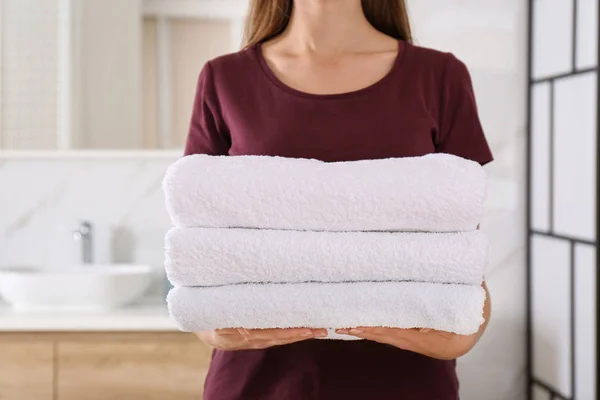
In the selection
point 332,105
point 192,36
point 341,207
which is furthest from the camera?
point 192,36

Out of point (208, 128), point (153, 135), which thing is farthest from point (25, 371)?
point (208, 128)

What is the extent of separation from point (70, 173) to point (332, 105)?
1.53 m

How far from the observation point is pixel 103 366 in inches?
69.1

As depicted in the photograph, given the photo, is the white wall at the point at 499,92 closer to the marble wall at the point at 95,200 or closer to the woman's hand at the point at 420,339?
the marble wall at the point at 95,200

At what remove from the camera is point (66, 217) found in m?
2.21

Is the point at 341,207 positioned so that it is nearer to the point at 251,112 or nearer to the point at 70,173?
the point at 251,112

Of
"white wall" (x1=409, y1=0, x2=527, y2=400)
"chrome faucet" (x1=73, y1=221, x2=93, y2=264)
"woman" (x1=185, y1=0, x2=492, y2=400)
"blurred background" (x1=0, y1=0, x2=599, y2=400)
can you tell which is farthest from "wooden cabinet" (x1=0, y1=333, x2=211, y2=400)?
"white wall" (x1=409, y1=0, x2=527, y2=400)

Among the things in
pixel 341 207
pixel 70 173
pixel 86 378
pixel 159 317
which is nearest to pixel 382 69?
pixel 341 207

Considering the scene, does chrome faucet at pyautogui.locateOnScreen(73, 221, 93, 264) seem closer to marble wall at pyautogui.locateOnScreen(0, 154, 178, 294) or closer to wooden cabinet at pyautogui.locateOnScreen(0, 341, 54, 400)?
marble wall at pyautogui.locateOnScreen(0, 154, 178, 294)

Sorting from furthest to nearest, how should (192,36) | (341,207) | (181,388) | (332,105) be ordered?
(192,36) < (181,388) < (332,105) < (341,207)

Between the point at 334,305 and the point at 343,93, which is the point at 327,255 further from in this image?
the point at 343,93

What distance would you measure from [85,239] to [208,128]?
1.26 metres

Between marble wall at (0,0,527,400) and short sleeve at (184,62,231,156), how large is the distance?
3.97 ft

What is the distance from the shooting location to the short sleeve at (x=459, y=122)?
3.03 ft
